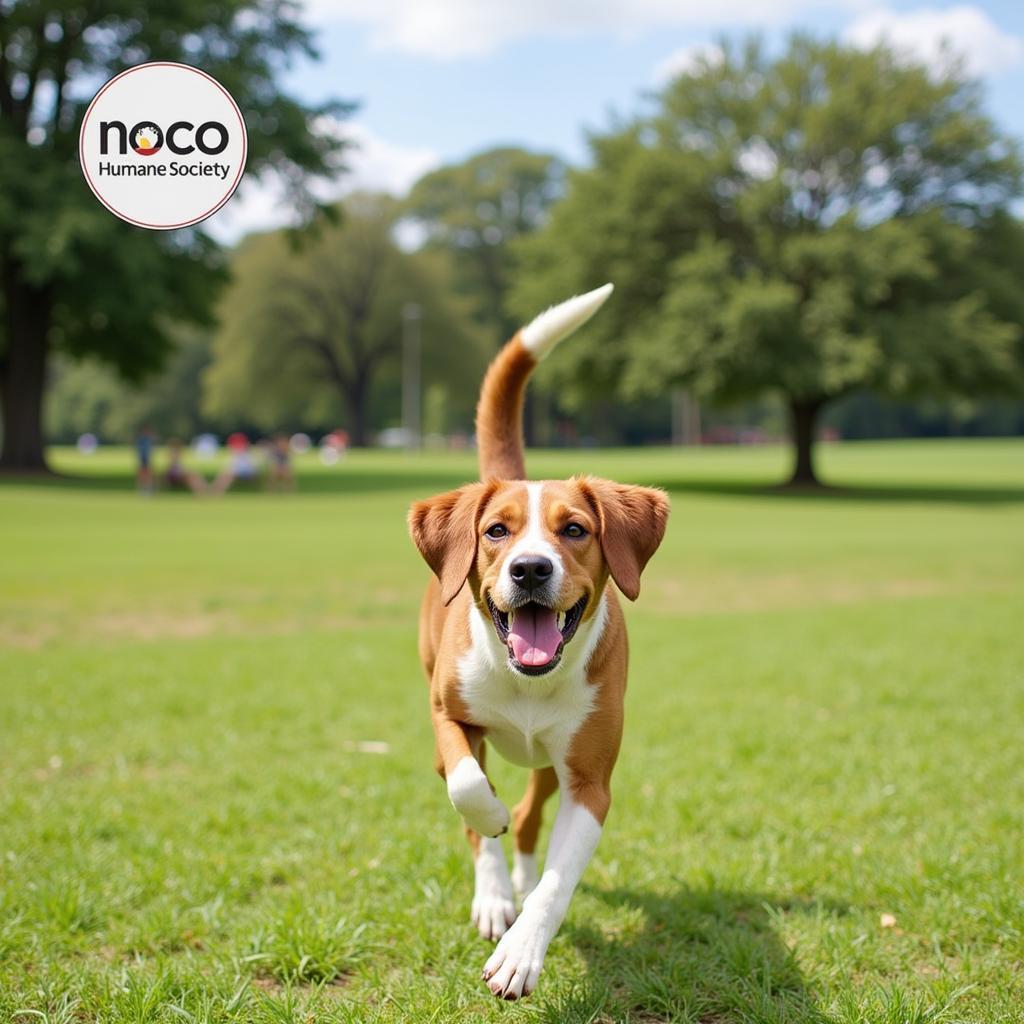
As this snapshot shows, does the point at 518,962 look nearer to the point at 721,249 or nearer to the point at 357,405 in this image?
the point at 721,249

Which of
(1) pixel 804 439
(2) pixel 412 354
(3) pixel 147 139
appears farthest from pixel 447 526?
(2) pixel 412 354

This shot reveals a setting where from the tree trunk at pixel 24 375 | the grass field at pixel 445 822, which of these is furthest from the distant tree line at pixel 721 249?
the grass field at pixel 445 822

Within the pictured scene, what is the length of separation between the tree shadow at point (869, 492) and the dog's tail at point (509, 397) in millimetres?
24726

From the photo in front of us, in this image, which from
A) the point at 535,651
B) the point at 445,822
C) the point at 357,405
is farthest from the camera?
the point at 357,405

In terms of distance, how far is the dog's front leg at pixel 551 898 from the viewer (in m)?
2.74

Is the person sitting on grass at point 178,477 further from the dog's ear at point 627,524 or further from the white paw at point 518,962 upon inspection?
the white paw at point 518,962

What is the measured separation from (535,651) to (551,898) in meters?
0.68

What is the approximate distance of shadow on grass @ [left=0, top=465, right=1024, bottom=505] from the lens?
29.7 m

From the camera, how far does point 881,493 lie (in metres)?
32.4

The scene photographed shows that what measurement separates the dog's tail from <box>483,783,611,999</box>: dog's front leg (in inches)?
58.8

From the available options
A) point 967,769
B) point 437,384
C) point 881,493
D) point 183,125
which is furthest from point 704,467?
point 183,125

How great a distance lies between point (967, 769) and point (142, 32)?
21.0 metres

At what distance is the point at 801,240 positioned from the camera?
103 ft

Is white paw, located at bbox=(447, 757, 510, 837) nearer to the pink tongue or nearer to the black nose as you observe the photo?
the pink tongue
